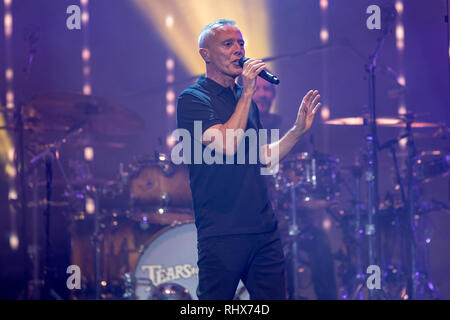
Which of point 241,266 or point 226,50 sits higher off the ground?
point 226,50

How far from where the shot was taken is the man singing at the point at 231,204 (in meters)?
2.14

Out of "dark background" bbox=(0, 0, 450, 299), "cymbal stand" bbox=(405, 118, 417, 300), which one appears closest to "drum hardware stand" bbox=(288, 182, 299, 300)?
"cymbal stand" bbox=(405, 118, 417, 300)

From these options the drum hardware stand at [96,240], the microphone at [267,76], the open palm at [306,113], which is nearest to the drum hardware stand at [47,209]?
the drum hardware stand at [96,240]

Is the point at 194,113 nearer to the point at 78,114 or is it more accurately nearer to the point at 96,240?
the point at 78,114

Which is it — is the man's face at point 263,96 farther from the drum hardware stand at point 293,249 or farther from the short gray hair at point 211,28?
the short gray hair at point 211,28

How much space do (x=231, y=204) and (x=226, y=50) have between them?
75cm

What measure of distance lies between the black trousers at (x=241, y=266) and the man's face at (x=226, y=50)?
805mm

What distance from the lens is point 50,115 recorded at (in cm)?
455

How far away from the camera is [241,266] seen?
85.4 inches

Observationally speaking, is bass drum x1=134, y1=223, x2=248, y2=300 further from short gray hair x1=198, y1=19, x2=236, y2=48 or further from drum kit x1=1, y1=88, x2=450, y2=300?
short gray hair x1=198, y1=19, x2=236, y2=48

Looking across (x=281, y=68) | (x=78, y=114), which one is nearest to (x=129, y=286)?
(x=78, y=114)

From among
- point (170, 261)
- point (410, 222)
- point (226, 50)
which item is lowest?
point (170, 261)

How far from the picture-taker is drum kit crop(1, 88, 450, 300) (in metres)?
4.32

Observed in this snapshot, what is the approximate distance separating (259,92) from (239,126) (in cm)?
303
